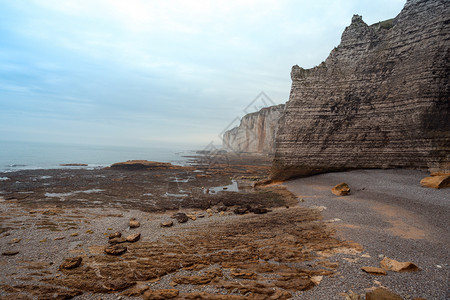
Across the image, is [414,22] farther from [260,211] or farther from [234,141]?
[234,141]

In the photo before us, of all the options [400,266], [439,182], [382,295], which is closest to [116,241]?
[382,295]

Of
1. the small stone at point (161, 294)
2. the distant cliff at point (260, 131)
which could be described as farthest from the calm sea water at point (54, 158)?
the small stone at point (161, 294)

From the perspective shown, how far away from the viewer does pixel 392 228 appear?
274 inches

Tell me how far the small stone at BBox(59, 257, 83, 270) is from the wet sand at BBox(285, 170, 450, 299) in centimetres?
559

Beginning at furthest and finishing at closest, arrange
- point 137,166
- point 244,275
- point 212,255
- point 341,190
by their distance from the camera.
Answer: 1. point 137,166
2. point 341,190
3. point 212,255
4. point 244,275

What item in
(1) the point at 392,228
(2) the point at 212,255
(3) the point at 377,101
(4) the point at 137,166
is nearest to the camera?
(2) the point at 212,255

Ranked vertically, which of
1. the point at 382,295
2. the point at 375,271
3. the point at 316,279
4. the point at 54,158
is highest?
the point at 54,158

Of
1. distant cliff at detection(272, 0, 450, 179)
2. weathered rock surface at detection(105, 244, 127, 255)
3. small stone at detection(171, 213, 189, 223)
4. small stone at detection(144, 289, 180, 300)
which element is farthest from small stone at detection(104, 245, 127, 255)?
distant cliff at detection(272, 0, 450, 179)

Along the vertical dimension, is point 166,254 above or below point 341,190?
below

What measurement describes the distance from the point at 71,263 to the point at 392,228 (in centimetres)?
959

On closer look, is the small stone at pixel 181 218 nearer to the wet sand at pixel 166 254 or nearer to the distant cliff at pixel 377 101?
the wet sand at pixel 166 254

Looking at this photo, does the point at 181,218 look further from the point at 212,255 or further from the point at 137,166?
the point at 137,166

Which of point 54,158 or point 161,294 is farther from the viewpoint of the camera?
point 54,158

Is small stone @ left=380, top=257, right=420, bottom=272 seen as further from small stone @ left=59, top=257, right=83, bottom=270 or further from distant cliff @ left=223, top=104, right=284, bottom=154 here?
distant cliff @ left=223, top=104, right=284, bottom=154
